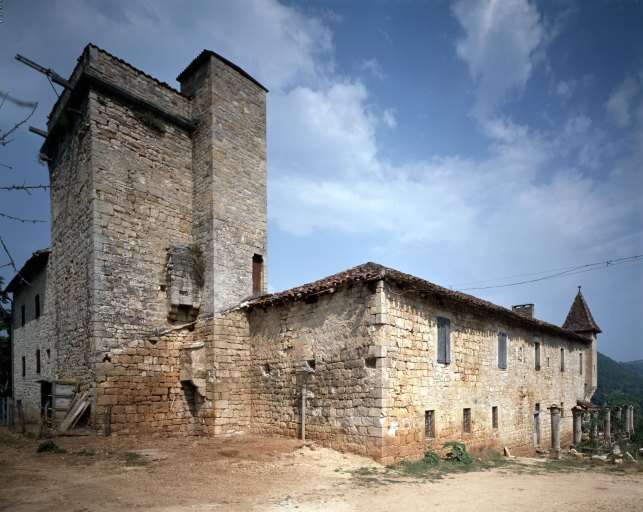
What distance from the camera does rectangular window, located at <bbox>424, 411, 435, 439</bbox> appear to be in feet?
38.9

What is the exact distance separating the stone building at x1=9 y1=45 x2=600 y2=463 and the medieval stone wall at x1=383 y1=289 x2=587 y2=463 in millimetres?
63

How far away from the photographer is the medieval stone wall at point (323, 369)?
10656 millimetres

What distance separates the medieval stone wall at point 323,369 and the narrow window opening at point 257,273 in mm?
1175

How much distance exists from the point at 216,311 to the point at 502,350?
10484mm

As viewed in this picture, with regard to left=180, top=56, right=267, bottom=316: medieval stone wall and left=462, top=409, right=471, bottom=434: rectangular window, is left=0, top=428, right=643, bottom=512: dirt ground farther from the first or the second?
left=180, top=56, right=267, bottom=316: medieval stone wall

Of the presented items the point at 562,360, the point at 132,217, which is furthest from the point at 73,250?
the point at 562,360

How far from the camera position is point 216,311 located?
45.3 ft

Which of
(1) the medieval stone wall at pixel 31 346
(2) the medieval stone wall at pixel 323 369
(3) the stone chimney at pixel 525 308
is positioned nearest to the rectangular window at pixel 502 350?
(2) the medieval stone wall at pixel 323 369

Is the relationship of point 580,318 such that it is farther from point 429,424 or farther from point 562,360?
point 429,424

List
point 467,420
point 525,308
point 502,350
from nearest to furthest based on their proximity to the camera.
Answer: point 467,420 → point 502,350 → point 525,308

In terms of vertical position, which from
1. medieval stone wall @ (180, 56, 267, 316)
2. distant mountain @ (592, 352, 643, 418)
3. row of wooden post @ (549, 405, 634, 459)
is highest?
medieval stone wall @ (180, 56, 267, 316)

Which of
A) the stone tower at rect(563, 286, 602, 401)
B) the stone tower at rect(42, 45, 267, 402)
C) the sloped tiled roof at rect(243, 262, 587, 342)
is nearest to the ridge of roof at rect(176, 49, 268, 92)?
the stone tower at rect(42, 45, 267, 402)

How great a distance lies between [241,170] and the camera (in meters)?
15.6

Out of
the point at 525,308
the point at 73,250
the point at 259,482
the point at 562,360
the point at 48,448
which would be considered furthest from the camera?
the point at 525,308
